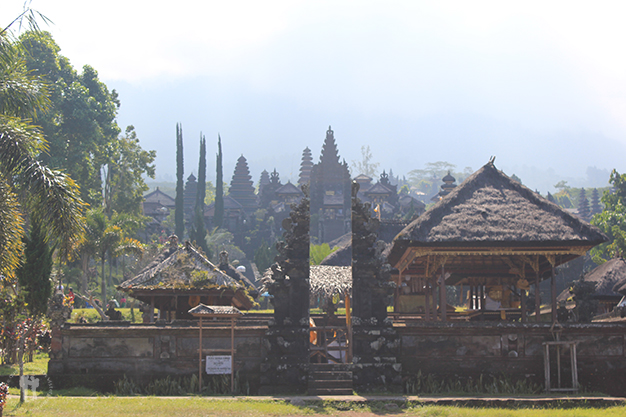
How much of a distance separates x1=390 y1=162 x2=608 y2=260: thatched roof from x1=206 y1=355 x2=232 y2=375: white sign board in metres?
5.67

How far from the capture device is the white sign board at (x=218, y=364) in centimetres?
1571

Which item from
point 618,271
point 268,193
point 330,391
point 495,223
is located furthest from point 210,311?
point 268,193

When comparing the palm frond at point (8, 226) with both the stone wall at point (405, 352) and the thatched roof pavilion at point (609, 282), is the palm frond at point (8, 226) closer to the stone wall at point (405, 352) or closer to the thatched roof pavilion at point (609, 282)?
the stone wall at point (405, 352)

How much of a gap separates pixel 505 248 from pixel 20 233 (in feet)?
41.4

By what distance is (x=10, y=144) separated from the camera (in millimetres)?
14836

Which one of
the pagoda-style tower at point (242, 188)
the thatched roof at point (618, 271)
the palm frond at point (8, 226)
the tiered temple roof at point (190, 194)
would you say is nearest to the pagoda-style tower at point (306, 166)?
the pagoda-style tower at point (242, 188)

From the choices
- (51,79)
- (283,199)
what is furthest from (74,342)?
(283,199)

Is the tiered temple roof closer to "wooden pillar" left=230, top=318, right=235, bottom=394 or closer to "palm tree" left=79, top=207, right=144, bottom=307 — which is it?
"palm tree" left=79, top=207, right=144, bottom=307

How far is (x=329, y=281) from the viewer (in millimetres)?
28281

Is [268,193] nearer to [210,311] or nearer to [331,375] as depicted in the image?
[210,311]

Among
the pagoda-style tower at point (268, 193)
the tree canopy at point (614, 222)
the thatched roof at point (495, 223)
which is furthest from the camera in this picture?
the pagoda-style tower at point (268, 193)

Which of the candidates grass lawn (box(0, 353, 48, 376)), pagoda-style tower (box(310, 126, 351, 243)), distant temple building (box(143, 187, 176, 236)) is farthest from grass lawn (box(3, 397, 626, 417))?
distant temple building (box(143, 187, 176, 236))

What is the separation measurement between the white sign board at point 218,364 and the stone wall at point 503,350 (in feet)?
14.2

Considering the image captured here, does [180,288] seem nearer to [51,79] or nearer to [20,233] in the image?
[20,233]
